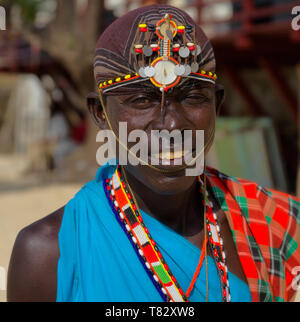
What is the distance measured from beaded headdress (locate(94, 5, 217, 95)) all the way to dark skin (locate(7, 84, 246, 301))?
0.14 ft

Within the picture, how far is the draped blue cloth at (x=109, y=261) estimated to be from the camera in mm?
1236

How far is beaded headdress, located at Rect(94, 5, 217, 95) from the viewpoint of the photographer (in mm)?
1242

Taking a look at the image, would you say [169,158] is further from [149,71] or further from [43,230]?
[43,230]

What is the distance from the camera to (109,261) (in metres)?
1.26

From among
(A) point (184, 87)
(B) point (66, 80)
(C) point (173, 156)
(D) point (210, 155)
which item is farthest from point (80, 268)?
(B) point (66, 80)

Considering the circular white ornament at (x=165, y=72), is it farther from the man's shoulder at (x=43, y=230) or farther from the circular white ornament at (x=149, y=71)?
the man's shoulder at (x=43, y=230)

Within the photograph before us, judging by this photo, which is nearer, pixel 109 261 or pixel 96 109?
pixel 109 261

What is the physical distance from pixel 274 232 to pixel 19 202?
6187mm

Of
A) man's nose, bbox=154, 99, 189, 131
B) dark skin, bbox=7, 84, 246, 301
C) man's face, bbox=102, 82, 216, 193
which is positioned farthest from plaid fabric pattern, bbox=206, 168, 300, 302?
man's nose, bbox=154, 99, 189, 131

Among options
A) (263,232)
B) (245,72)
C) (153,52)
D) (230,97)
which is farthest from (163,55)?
(230,97)

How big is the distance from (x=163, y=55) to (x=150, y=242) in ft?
1.87

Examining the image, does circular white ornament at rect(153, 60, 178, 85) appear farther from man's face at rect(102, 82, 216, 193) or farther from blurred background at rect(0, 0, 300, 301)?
blurred background at rect(0, 0, 300, 301)

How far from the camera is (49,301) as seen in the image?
1.26 m

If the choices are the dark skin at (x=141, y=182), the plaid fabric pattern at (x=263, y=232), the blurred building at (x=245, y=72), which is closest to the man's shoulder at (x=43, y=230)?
the dark skin at (x=141, y=182)
